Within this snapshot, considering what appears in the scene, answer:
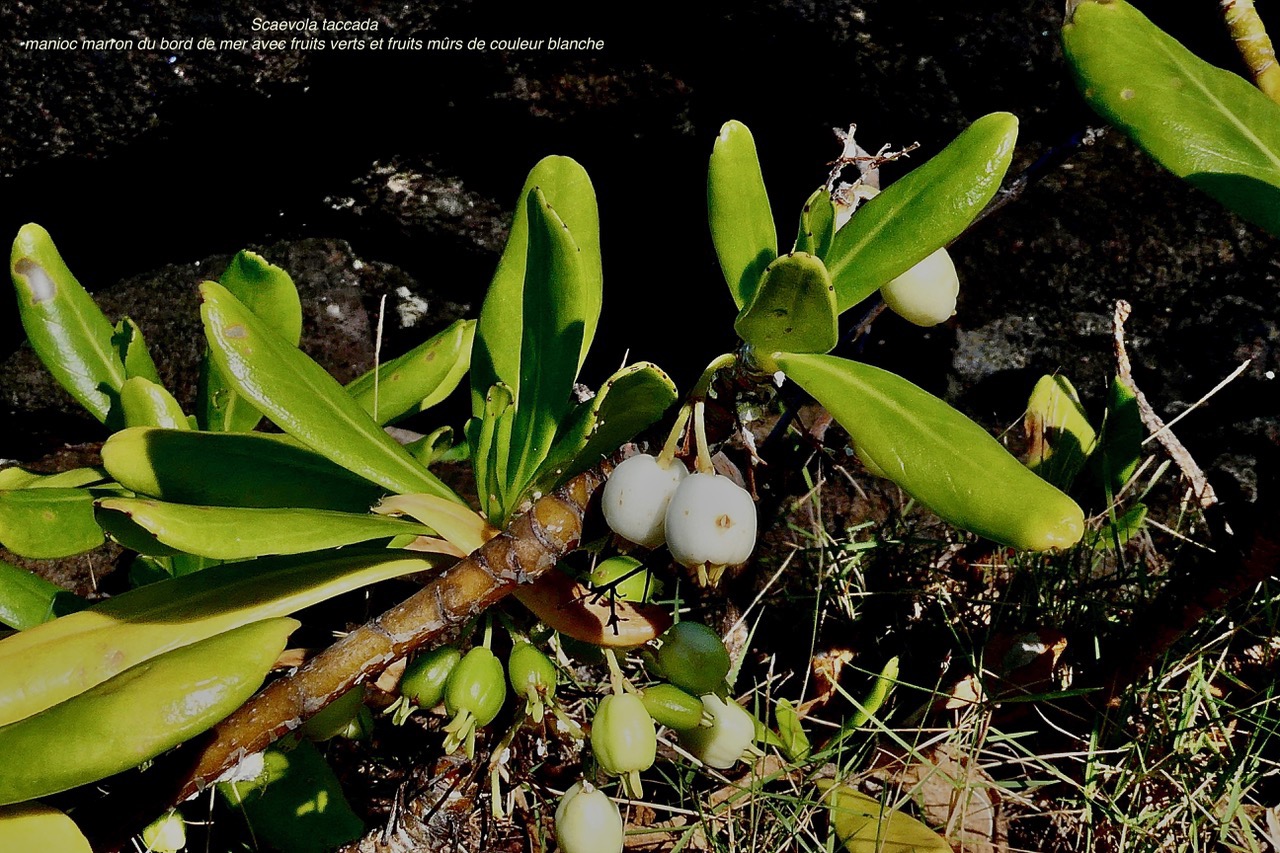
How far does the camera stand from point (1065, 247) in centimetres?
150

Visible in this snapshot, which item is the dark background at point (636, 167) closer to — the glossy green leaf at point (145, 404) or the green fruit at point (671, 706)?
the glossy green leaf at point (145, 404)

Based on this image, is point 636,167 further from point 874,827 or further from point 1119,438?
point 874,827

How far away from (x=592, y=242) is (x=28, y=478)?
0.84 meters

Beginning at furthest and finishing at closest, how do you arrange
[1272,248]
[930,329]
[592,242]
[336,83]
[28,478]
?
[930,329], [336,83], [1272,248], [28,478], [592,242]

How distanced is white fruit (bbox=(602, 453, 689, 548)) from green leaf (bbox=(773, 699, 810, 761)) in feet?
1.81

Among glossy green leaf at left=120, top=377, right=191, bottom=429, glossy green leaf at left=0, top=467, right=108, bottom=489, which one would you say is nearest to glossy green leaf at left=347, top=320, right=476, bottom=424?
glossy green leaf at left=120, top=377, right=191, bottom=429

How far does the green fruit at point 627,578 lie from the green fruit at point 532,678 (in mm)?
109

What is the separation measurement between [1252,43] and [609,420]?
0.76 m

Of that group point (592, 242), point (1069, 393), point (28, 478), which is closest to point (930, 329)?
point (1069, 393)

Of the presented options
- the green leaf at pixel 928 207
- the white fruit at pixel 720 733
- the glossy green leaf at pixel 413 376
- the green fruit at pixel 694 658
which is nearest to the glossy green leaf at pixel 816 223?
the green leaf at pixel 928 207

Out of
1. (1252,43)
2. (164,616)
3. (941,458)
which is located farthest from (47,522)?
(1252,43)

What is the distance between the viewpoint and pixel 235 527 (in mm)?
717

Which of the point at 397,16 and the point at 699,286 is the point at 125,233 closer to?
the point at 397,16

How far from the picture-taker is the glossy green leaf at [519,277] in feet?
3.15
